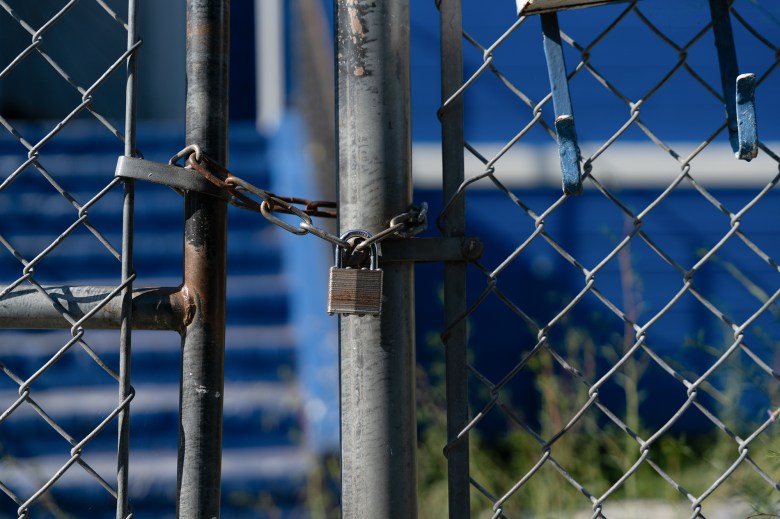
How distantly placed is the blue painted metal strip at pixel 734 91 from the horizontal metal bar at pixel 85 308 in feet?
2.82

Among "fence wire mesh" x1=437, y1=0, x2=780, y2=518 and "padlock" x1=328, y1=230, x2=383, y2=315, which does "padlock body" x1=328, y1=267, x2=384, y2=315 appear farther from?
"fence wire mesh" x1=437, y1=0, x2=780, y2=518

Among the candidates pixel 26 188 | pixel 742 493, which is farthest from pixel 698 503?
pixel 26 188

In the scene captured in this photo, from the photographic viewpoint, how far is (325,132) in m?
3.95

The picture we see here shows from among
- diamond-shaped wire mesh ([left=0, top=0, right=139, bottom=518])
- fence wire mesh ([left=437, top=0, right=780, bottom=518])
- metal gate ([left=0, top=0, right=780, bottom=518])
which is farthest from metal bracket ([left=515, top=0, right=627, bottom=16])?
fence wire mesh ([left=437, top=0, right=780, bottom=518])

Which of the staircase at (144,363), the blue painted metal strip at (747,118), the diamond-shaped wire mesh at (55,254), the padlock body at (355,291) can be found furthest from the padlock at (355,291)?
the staircase at (144,363)

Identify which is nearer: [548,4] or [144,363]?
[548,4]

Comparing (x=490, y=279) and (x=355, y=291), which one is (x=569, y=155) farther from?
(x=355, y=291)

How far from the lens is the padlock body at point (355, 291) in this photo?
1127 mm

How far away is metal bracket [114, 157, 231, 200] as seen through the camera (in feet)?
3.84

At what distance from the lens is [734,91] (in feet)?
4.01

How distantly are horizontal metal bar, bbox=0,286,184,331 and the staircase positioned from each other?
190 cm

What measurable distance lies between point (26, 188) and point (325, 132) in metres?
2.12

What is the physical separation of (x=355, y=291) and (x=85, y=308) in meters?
0.42

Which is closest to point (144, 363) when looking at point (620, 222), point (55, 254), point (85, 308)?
point (55, 254)
